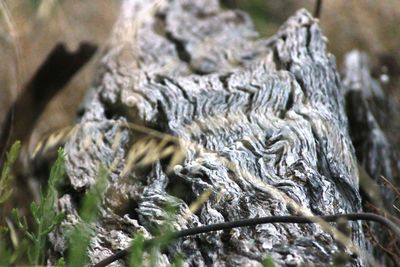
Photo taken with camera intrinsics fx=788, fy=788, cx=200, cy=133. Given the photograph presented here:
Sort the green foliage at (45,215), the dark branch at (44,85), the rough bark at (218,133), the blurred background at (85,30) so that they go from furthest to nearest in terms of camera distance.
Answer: the blurred background at (85,30)
the dark branch at (44,85)
the rough bark at (218,133)
the green foliage at (45,215)

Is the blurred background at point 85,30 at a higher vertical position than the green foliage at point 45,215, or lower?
higher

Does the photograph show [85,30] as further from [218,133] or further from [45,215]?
[45,215]

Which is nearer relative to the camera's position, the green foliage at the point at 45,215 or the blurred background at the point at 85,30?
the green foliage at the point at 45,215

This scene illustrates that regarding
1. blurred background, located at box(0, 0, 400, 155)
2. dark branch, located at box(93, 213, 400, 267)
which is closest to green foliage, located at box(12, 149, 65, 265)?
dark branch, located at box(93, 213, 400, 267)

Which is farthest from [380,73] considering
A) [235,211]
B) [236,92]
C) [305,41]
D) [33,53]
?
[235,211]

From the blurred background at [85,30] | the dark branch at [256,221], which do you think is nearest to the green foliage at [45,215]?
the dark branch at [256,221]

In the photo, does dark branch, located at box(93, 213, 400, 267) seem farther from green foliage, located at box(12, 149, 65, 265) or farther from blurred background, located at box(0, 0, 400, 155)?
blurred background, located at box(0, 0, 400, 155)

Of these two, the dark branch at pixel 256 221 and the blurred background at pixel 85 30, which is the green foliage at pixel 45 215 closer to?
the dark branch at pixel 256 221
